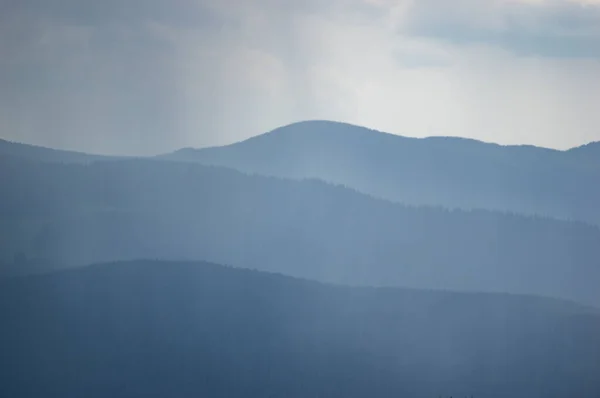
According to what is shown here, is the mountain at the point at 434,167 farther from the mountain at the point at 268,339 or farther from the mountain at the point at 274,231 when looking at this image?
the mountain at the point at 268,339

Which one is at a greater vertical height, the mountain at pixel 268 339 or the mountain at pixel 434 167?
the mountain at pixel 434 167

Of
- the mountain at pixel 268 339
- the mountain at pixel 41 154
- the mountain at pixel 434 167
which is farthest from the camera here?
the mountain at pixel 434 167

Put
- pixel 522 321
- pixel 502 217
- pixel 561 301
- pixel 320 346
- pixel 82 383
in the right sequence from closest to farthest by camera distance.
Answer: pixel 82 383 → pixel 320 346 → pixel 522 321 → pixel 561 301 → pixel 502 217

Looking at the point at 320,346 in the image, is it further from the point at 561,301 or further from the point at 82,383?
the point at 561,301

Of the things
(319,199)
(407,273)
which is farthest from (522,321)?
(319,199)

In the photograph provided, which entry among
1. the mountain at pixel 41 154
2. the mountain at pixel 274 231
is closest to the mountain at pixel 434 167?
the mountain at pixel 274 231

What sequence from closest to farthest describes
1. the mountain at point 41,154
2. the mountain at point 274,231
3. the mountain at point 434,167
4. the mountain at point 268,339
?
1. the mountain at point 268,339
2. the mountain at point 41,154
3. the mountain at point 274,231
4. the mountain at point 434,167
